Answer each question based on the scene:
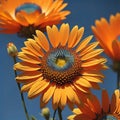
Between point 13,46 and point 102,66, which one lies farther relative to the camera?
point 13,46

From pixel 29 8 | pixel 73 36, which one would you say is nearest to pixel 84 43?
pixel 73 36

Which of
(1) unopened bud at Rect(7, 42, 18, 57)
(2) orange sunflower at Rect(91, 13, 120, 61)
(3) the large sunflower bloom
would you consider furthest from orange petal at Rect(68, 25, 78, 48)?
(1) unopened bud at Rect(7, 42, 18, 57)

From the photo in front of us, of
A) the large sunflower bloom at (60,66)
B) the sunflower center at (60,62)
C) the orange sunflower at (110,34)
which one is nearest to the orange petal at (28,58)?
the large sunflower bloom at (60,66)

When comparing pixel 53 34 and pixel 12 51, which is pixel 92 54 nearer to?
pixel 53 34

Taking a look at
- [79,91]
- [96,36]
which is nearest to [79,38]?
[96,36]

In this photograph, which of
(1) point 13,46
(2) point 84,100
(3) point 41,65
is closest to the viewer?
(2) point 84,100

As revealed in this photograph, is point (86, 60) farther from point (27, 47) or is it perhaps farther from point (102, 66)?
point (27, 47)

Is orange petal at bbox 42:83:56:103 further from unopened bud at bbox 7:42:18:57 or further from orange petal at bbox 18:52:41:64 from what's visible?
unopened bud at bbox 7:42:18:57
